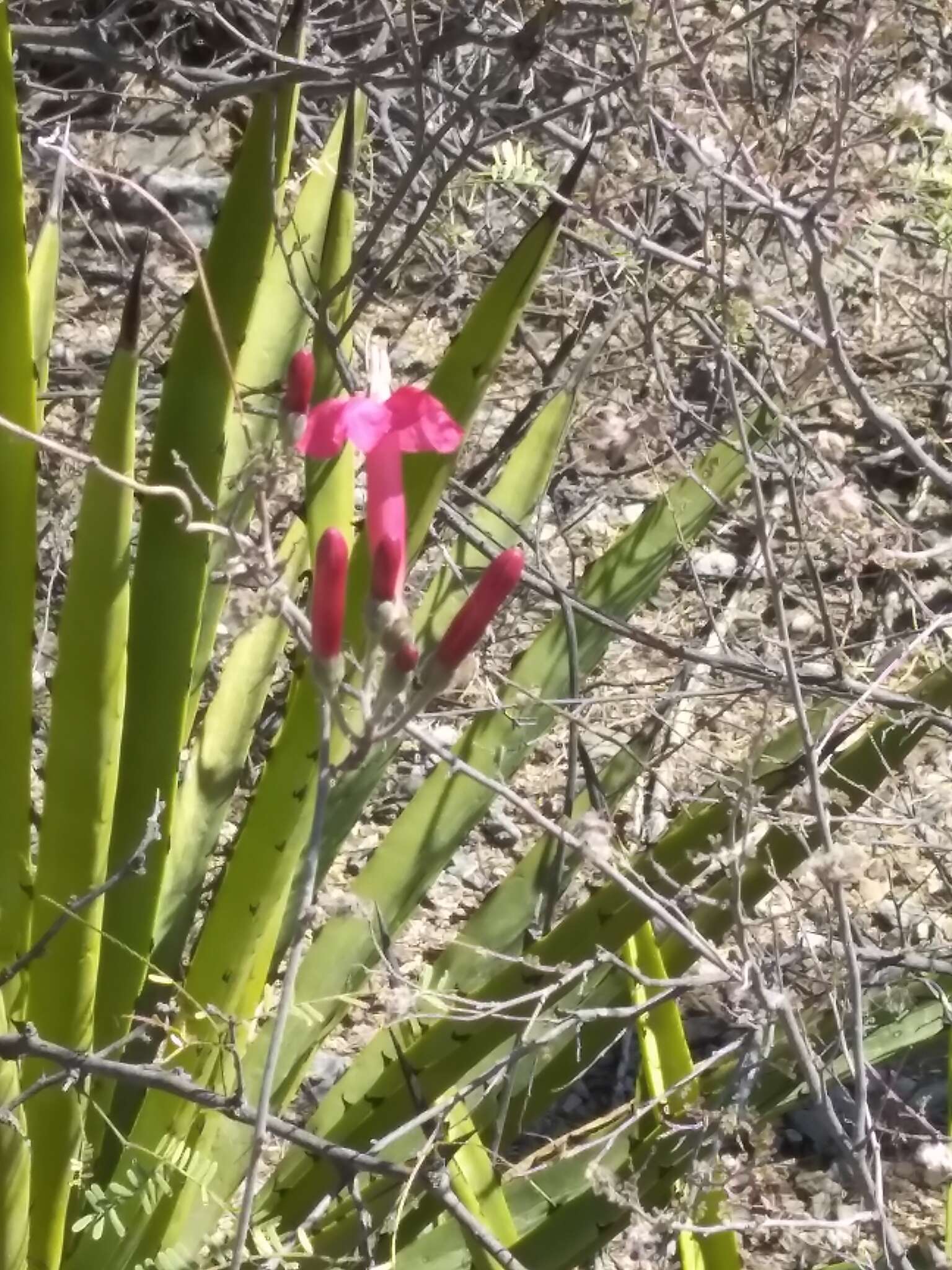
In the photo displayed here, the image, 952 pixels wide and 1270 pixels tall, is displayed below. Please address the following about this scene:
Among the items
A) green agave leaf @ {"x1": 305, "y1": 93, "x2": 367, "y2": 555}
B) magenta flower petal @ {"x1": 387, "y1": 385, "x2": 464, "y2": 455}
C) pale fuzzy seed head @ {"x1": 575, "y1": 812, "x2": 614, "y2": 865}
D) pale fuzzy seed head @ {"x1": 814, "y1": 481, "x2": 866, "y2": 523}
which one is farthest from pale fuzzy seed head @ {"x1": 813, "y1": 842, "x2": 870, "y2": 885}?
green agave leaf @ {"x1": 305, "y1": 93, "x2": 367, "y2": 555}

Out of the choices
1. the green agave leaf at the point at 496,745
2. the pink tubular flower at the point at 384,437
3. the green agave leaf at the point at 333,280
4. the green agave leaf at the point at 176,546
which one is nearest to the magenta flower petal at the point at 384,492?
the pink tubular flower at the point at 384,437

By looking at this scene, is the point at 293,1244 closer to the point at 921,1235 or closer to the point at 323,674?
the point at 323,674

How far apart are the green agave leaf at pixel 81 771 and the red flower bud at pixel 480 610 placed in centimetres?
29

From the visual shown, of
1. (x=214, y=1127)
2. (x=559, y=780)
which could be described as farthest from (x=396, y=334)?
(x=214, y=1127)

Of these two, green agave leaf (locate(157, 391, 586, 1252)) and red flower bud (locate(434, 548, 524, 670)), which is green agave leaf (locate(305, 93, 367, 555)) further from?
red flower bud (locate(434, 548, 524, 670))

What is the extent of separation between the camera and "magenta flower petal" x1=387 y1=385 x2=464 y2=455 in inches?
25.0

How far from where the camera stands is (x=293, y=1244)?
86 cm

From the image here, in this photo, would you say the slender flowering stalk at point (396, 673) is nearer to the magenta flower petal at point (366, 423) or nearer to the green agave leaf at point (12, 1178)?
the magenta flower petal at point (366, 423)

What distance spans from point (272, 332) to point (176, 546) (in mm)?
304

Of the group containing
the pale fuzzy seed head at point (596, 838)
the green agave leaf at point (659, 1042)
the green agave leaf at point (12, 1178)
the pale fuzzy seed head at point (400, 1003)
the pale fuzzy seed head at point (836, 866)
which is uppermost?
the pale fuzzy seed head at point (836, 866)

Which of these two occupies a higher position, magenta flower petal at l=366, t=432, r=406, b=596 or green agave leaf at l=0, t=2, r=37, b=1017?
magenta flower petal at l=366, t=432, r=406, b=596

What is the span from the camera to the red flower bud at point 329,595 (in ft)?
1.98

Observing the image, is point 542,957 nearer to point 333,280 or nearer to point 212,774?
point 212,774

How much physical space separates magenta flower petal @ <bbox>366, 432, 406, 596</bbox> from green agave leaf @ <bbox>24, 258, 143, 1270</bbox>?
0.21m
